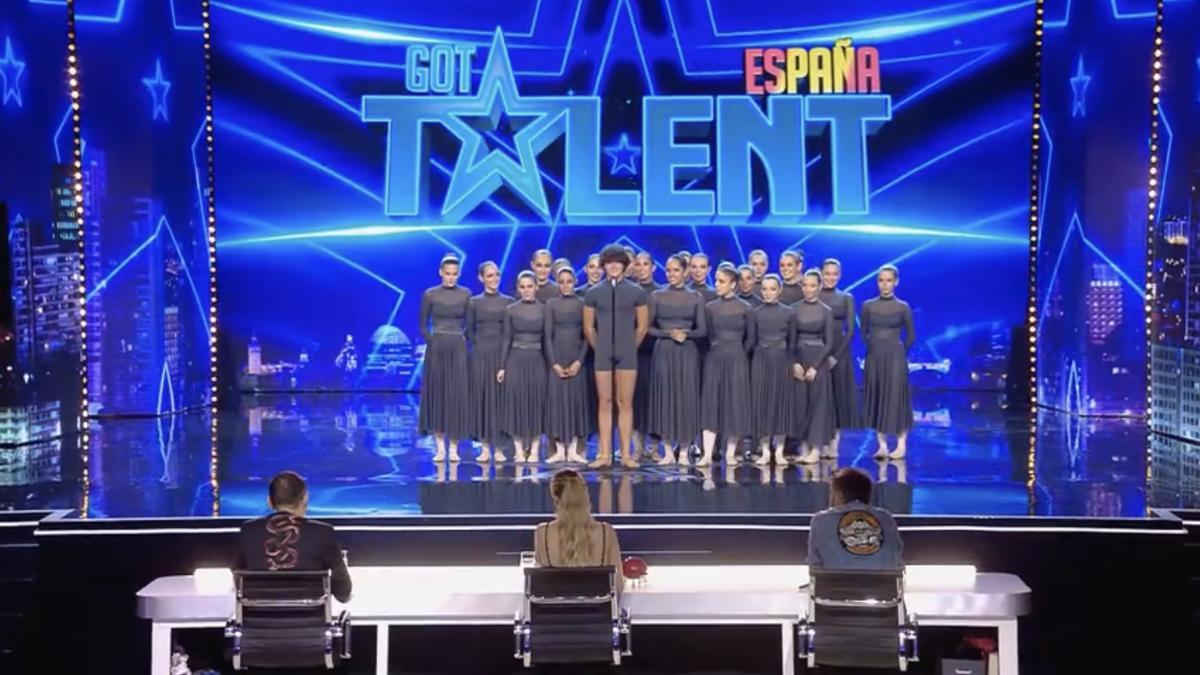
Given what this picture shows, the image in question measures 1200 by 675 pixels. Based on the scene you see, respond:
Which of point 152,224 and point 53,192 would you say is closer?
point 53,192

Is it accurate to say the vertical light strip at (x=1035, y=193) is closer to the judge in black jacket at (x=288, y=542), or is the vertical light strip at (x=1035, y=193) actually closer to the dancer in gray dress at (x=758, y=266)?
the dancer in gray dress at (x=758, y=266)

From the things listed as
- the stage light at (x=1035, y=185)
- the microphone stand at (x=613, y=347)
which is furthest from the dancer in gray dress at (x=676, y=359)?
the stage light at (x=1035, y=185)

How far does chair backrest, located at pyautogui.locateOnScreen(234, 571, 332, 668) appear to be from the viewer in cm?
553

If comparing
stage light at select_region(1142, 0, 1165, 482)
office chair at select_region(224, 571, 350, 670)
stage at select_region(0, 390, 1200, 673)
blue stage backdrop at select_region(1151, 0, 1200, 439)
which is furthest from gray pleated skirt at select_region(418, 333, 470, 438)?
blue stage backdrop at select_region(1151, 0, 1200, 439)

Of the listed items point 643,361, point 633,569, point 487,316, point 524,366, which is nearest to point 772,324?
point 643,361

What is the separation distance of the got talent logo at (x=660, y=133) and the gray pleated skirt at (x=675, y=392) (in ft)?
17.7

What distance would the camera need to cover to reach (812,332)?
32.5 ft

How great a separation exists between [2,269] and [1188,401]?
8.46 metres

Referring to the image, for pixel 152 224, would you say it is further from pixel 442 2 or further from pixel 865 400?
pixel 865 400

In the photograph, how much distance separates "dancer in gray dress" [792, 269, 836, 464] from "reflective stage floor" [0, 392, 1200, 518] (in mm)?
290

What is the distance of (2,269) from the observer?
10.8 metres

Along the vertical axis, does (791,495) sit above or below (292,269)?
below

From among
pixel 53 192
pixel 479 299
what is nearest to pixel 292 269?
pixel 53 192

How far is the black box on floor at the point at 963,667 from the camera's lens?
22.6 ft
